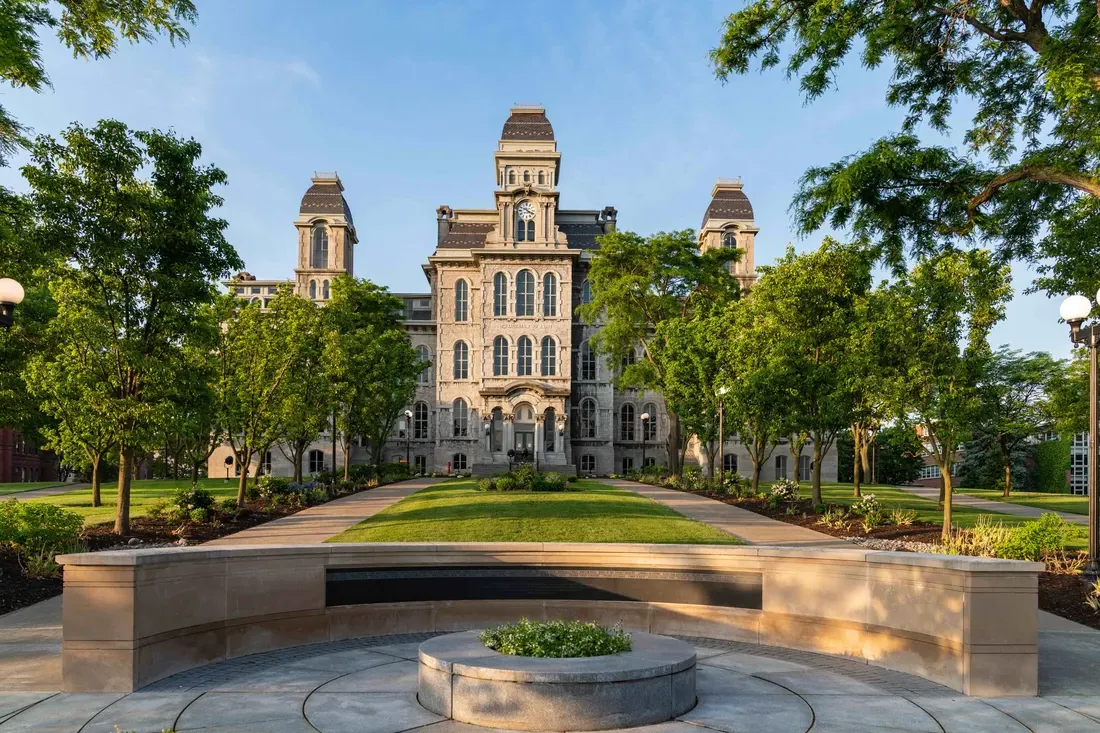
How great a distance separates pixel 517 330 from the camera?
183 feet

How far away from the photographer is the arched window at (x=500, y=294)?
56.0 meters

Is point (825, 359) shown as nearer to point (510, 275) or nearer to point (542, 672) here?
point (542, 672)

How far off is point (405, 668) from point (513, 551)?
85.7 inches

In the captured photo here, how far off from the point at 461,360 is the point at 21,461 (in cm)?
3394

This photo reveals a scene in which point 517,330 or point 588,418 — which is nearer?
point 517,330

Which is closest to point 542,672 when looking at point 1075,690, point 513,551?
point 513,551

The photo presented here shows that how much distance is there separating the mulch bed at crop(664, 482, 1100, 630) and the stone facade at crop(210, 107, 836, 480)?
71.1ft

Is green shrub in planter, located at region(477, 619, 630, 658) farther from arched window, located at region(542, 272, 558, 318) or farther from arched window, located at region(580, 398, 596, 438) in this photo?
arched window, located at region(580, 398, 596, 438)

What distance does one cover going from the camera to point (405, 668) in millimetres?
8148

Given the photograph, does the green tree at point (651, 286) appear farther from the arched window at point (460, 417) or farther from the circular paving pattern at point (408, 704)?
the circular paving pattern at point (408, 704)

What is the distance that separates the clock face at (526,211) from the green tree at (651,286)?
13809 mm

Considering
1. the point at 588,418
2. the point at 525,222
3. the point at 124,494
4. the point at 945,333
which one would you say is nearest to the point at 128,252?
the point at 124,494

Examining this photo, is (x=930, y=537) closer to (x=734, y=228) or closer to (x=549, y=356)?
(x=549, y=356)

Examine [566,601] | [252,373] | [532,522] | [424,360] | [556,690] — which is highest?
[424,360]
